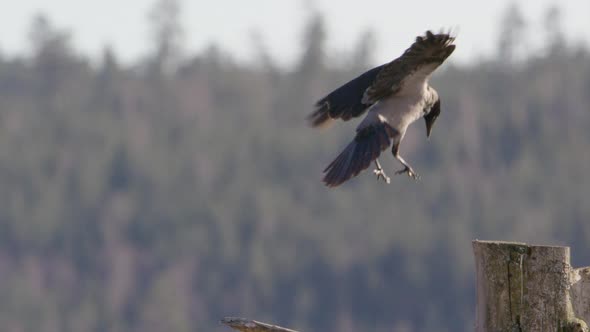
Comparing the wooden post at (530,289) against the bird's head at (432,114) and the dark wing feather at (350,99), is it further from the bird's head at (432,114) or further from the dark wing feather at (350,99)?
the bird's head at (432,114)

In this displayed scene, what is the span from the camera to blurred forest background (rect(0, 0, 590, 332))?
66.9m

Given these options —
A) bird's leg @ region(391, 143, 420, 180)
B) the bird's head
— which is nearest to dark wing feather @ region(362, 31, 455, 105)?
bird's leg @ region(391, 143, 420, 180)

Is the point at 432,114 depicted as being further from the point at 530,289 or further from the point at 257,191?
the point at 257,191

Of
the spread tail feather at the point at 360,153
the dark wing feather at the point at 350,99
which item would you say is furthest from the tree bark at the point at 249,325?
the dark wing feather at the point at 350,99

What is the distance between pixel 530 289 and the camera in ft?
23.0

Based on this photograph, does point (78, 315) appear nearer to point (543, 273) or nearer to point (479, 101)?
point (479, 101)

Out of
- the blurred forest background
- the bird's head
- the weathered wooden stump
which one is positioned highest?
the blurred forest background

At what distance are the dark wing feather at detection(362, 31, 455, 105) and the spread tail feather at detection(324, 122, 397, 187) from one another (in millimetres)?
227

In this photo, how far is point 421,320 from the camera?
2606 inches

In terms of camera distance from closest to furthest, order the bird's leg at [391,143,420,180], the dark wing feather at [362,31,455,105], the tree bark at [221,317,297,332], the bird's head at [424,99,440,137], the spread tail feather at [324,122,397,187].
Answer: the tree bark at [221,317,297,332] → the dark wing feather at [362,31,455,105] → the spread tail feather at [324,122,397,187] → the bird's leg at [391,143,420,180] → the bird's head at [424,99,440,137]

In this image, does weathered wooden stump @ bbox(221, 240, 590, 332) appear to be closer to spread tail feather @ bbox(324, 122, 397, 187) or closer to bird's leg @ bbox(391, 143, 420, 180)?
spread tail feather @ bbox(324, 122, 397, 187)

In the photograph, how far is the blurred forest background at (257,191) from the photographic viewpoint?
66938 mm

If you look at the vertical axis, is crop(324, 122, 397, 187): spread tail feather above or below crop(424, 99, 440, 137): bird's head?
below

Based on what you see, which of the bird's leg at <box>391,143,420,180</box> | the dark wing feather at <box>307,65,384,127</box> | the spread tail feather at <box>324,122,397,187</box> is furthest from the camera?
the dark wing feather at <box>307,65,384,127</box>
